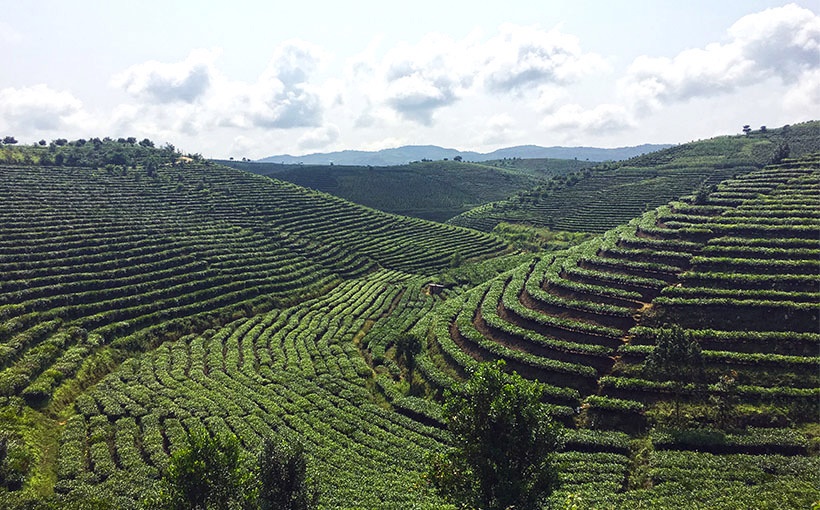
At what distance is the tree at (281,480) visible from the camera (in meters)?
20.9

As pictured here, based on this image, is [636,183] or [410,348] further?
[636,183]

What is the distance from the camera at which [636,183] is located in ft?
407

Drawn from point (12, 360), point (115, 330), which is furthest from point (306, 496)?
point (115, 330)

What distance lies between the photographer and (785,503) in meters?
22.5

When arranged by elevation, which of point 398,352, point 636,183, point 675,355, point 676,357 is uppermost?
point 636,183

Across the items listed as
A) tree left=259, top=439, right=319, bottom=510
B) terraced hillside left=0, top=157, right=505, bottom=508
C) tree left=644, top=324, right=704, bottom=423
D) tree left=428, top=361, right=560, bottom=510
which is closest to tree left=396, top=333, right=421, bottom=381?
terraced hillside left=0, top=157, right=505, bottom=508

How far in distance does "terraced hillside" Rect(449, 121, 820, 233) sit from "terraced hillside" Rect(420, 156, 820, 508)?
47.6 m

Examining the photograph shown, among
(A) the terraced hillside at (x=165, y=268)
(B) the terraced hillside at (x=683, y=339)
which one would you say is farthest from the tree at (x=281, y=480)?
(B) the terraced hillside at (x=683, y=339)

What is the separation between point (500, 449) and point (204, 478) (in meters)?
13.8

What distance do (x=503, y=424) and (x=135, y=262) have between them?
63.2m

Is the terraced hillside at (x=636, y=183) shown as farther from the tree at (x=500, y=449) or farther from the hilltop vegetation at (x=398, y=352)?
the tree at (x=500, y=449)

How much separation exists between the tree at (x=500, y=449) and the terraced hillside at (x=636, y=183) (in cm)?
8668

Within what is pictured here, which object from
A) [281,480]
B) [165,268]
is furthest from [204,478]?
[165,268]

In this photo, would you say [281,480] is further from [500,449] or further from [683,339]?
[683,339]
